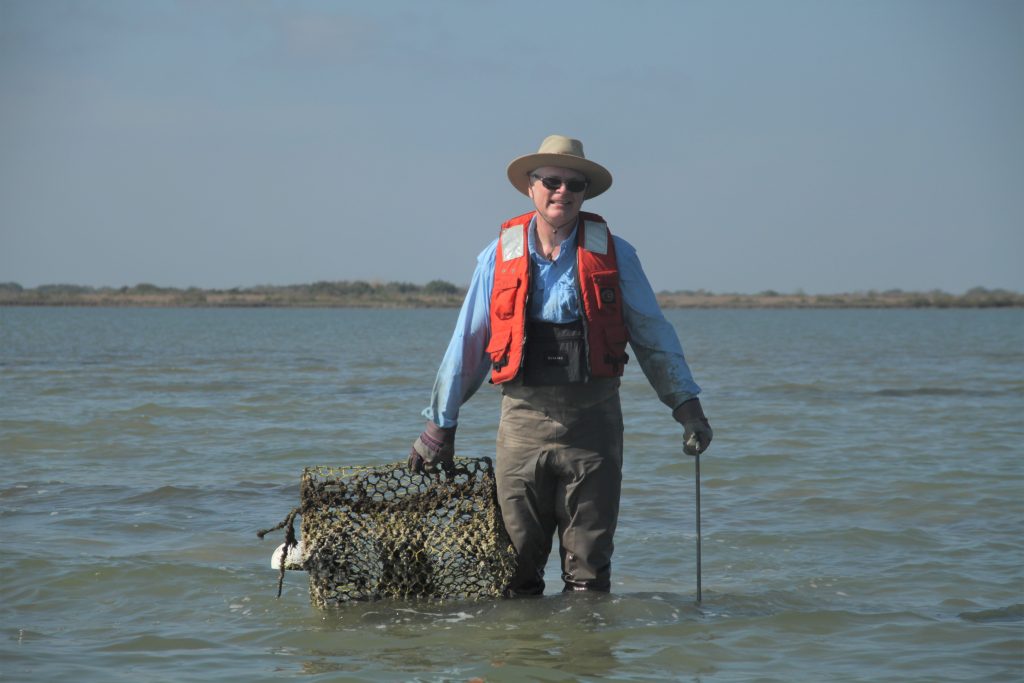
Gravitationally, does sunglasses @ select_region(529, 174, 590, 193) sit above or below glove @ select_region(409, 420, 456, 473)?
above

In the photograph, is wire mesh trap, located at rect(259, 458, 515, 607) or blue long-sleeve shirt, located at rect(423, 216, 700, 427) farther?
wire mesh trap, located at rect(259, 458, 515, 607)

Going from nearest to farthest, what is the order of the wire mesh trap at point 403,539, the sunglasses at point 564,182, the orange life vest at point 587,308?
the orange life vest at point 587,308 < the sunglasses at point 564,182 < the wire mesh trap at point 403,539

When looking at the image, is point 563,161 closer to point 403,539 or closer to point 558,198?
point 558,198

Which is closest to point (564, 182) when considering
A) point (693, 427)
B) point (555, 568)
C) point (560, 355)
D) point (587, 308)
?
point (587, 308)

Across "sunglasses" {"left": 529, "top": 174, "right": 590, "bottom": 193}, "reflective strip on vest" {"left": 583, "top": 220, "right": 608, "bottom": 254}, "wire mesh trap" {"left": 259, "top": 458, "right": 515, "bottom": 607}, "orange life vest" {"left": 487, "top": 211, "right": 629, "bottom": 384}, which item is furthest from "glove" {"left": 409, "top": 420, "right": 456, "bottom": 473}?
"sunglasses" {"left": 529, "top": 174, "right": 590, "bottom": 193}

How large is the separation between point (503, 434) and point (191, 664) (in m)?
1.75

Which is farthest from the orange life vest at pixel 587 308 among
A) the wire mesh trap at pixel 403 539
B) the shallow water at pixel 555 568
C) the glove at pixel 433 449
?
the shallow water at pixel 555 568

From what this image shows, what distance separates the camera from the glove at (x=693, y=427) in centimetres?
551

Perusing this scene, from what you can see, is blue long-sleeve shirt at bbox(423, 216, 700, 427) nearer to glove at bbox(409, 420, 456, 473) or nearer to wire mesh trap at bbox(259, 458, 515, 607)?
glove at bbox(409, 420, 456, 473)

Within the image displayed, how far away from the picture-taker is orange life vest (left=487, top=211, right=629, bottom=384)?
534cm

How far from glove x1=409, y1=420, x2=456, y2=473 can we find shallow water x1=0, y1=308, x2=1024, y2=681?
2.62 ft

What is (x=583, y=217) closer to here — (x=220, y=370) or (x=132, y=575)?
(x=132, y=575)

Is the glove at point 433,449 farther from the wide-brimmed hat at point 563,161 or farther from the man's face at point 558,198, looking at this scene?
the wide-brimmed hat at point 563,161

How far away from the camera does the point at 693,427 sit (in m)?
5.52
